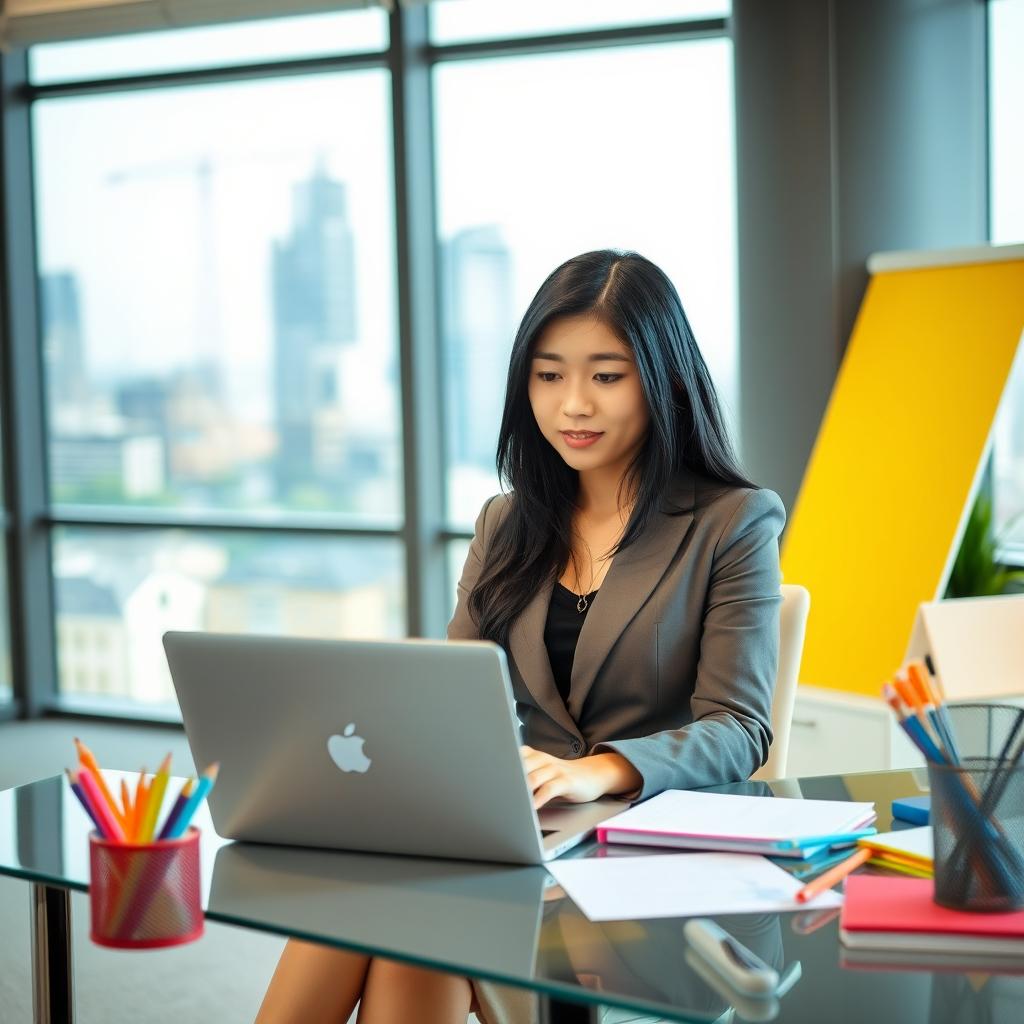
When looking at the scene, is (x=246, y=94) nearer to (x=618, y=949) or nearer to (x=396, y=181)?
(x=396, y=181)

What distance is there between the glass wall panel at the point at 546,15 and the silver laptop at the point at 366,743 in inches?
136

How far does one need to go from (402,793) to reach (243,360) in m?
3.96

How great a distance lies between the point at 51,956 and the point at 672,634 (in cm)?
90

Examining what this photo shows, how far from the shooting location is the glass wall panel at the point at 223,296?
489 centimetres

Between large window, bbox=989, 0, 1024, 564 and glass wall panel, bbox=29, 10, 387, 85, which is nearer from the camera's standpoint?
large window, bbox=989, 0, 1024, 564

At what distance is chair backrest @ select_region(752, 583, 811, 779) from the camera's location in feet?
6.53

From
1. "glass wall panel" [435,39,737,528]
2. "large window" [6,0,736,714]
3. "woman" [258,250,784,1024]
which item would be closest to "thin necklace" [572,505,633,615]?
"woman" [258,250,784,1024]

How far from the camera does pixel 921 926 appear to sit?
1176 millimetres

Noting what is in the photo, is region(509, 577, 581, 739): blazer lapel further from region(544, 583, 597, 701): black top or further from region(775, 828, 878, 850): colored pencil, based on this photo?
region(775, 828, 878, 850): colored pencil

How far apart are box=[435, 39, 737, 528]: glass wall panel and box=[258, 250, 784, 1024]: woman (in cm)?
224

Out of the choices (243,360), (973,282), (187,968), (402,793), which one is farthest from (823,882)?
(243,360)

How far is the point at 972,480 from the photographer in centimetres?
328

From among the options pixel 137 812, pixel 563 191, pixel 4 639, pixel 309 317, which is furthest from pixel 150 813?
pixel 4 639

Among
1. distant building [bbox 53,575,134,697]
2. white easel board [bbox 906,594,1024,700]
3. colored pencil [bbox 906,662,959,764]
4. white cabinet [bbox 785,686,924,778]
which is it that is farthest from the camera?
distant building [bbox 53,575,134,697]
